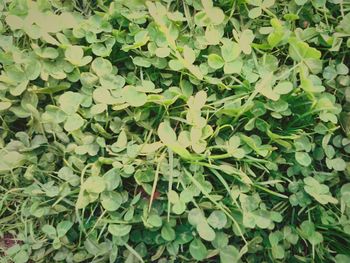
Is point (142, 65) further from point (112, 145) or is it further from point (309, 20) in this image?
point (309, 20)

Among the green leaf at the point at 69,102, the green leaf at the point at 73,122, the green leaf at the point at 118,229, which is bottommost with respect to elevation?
the green leaf at the point at 118,229

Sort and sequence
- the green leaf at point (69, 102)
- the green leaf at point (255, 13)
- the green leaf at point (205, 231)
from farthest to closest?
1. the green leaf at point (255, 13)
2. the green leaf at point (69, 102)
3. the green leaf at point (205, 231)

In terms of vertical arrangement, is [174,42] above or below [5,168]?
above

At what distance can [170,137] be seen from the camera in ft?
4.17

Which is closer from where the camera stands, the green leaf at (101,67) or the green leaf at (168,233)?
the green leaf at (168,233)

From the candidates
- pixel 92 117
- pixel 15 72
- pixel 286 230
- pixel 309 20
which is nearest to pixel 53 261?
pixel 92 117

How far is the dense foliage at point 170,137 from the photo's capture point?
1.28 metres

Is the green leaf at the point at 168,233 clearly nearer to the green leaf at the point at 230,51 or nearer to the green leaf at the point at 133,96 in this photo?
the green leaf at the point at 133,96

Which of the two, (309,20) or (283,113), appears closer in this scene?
(283,113)

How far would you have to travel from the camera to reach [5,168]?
1.33m

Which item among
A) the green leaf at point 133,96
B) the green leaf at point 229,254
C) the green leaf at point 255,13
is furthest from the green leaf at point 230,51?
the green leaf at point 229,254

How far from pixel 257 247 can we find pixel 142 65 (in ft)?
2.09

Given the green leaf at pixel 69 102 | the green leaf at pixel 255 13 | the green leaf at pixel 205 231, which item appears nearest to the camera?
the green leaf at pixel 205 231

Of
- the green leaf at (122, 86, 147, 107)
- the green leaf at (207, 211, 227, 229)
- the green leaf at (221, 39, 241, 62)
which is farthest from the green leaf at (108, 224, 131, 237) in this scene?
the green leaf at (221, 39, 241, 62)
